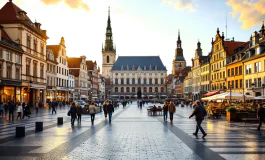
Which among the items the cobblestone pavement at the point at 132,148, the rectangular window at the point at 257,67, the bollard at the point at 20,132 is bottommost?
the cobblestone pavement at the point at 132,148

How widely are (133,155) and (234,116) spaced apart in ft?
58.2

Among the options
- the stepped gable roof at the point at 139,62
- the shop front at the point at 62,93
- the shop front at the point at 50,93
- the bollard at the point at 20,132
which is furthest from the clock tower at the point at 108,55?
the bollard at the point at 20,132

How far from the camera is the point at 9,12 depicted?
46.8m

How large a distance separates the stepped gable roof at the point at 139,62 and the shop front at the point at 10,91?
116 m

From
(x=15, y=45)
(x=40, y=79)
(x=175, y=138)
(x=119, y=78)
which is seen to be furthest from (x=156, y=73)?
(x=175, y=138)

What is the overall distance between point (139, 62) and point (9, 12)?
118m

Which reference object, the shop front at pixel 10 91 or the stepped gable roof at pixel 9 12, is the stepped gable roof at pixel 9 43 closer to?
the stepped gable roof at pixel 9 12

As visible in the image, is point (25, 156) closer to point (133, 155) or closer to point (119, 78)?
point (133, 155)

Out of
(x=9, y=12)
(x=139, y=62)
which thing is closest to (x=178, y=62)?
(x=139, y=62)

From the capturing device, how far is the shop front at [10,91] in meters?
39.2

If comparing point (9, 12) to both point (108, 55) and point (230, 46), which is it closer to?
point (230, 46)

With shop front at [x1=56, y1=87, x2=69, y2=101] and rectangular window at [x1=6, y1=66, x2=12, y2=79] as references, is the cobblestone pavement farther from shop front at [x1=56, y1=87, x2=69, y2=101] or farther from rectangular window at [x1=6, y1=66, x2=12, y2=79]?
shop front at [x1=56, y1=87, x2=69, y2=101]

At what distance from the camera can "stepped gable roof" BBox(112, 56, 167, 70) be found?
15988cm

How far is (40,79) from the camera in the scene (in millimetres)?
54219
